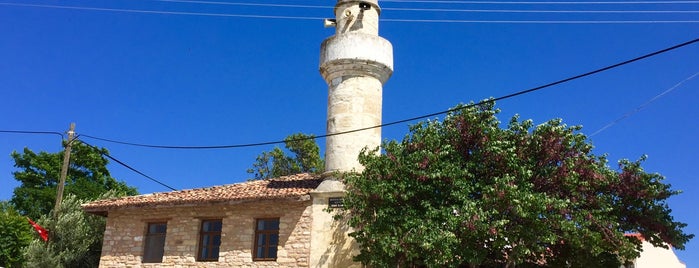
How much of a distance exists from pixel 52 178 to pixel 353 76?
80.4 ft

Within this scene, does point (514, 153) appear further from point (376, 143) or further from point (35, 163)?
point (35, 163)

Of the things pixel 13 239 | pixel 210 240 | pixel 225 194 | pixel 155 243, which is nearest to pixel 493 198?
pixel 225 194

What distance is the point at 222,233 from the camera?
17.6 meters

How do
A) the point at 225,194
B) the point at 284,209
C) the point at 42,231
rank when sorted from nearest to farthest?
the point at 284,209, the point at 225,194, the point at 42,231

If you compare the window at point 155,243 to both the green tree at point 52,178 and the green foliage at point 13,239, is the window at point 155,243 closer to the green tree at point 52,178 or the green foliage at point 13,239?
the green foliage at point 13,239

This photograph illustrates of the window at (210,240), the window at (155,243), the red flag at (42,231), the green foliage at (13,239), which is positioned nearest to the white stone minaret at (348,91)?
the window at (210,240)

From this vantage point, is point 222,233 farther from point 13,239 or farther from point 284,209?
point 13,239

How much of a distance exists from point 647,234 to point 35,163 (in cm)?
3156

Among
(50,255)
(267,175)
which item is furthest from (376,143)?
(267,175)

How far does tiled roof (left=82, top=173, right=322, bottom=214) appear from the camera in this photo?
1698cm

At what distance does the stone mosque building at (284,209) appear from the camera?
1652 centimetres

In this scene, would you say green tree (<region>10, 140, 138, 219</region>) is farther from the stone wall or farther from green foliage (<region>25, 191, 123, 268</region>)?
the stone wall

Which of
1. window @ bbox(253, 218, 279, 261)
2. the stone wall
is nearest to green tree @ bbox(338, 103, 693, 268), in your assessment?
the stone wall

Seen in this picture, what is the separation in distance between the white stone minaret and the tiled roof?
871 millimetres
